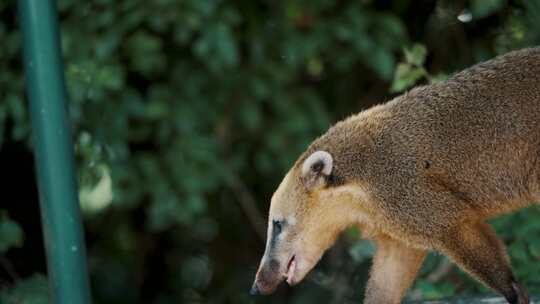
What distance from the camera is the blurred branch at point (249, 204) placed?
543 cm

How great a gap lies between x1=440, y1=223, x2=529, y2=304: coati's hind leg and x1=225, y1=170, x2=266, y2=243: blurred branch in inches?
95.3

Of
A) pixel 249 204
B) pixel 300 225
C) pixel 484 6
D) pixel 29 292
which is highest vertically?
pixel 484 6

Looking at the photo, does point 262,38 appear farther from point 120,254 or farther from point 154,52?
point 120,254

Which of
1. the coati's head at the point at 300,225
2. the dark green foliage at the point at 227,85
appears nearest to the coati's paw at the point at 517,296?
the coati's head at the point at 300,225

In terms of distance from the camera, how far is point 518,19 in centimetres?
439

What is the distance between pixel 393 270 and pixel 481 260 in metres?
0.40

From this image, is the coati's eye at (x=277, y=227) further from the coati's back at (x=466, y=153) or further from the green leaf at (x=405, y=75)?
the green leaf at (x=405, y=75)

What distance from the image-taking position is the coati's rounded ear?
10.5ft

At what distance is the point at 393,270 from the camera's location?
3.36 meters

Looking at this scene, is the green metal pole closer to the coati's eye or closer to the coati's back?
the coati's eye

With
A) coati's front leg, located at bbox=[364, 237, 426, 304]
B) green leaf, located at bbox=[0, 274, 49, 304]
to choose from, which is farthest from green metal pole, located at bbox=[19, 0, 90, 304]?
green leaf, located at bbox=[0, 274, 49, 304]

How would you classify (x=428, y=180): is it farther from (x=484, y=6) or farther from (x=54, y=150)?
(x=484, y=6)

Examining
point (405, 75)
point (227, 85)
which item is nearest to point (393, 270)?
point (405, 75)

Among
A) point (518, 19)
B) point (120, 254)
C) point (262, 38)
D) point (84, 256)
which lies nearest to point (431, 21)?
point (518, 19)
